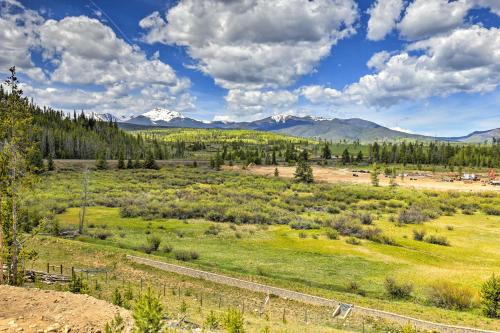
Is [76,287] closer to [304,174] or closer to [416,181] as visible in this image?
[304,174]

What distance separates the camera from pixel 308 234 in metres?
48.8

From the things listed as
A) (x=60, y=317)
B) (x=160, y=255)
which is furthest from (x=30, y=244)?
(x=60, y=317)

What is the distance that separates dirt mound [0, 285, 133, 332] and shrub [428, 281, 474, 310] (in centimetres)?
2259

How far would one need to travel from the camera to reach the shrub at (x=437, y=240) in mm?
45537

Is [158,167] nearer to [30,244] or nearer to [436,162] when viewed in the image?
[30,244]

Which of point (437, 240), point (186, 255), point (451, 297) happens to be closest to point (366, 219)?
point (437, 240)

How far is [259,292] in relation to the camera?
27453mm

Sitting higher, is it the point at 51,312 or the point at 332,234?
the point at 51,312

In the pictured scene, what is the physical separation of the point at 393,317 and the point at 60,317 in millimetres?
18439

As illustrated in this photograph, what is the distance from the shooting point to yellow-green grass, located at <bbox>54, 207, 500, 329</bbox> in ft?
94.1

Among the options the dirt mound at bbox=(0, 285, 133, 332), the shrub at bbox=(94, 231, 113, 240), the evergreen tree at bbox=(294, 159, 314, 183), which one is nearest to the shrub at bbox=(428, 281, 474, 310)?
the dirt mound at bbox=(0, 285, 133, 332)

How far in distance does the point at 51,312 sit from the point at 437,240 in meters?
44.6

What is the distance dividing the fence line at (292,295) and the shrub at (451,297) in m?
6.38

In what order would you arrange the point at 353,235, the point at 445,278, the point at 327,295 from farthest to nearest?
1. the point at 353,235
2. the point at 445,278
3. the point at 327,295
